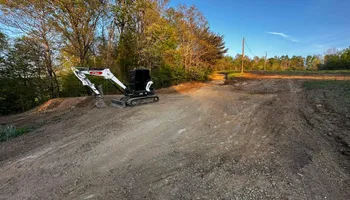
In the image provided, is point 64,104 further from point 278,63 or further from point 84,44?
point 278,63

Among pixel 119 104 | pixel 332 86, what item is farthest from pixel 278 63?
pixel 119 104

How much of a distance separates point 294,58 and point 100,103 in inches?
2513

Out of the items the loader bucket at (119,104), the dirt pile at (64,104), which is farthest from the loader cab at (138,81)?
the dirt pile at (64,104)

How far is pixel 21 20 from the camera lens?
7.65 metres

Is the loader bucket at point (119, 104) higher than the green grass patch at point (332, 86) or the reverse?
the reverse

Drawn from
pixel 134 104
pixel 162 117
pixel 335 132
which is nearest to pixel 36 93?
pixel 134 104

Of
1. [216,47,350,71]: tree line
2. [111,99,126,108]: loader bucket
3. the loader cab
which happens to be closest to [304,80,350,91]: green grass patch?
the loader cab

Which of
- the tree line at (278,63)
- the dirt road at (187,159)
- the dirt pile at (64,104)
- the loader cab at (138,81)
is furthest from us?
the tree line at (278,63)

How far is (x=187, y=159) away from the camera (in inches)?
103

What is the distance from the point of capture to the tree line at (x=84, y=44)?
7.92 metres

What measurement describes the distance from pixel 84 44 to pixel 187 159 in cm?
962

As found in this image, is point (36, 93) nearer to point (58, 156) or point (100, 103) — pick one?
point (100, 103)

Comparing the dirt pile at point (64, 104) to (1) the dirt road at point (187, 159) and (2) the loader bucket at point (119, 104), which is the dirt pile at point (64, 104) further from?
(1) the dirt road at point (187, 159)

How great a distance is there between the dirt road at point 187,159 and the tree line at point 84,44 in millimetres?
6350
